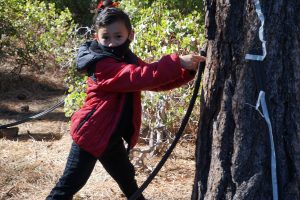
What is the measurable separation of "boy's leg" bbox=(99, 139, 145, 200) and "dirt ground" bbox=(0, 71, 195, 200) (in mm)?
955

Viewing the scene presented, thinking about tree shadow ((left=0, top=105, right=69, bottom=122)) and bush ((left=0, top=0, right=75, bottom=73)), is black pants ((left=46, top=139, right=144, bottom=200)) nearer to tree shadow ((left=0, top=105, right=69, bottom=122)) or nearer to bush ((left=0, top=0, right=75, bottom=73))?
tree shadow ((left=0, top=105, right=69, bottom=122))

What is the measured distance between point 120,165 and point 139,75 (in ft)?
2.62

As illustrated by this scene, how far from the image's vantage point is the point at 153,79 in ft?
9.50

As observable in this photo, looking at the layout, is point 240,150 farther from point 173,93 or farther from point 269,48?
point 173,93

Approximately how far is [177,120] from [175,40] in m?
0.76

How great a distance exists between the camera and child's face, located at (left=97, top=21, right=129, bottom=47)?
328cm

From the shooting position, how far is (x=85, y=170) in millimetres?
3338

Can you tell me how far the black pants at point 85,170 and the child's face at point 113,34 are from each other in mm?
592

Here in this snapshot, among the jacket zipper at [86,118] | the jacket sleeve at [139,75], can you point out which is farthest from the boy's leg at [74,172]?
the jacket sleeve at [139,75]

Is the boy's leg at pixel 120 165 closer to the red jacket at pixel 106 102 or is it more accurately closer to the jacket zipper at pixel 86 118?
the red jacket at pixel 106 102

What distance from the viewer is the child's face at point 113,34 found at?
3.28 m

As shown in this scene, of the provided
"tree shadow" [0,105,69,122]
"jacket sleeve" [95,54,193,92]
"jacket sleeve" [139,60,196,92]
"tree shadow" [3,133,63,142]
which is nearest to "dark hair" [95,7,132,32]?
"jacket sleeve" [95,54,193,92]

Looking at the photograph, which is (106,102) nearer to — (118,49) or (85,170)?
(118,49)

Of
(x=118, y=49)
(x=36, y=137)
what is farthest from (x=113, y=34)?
(x=36, y=137)
